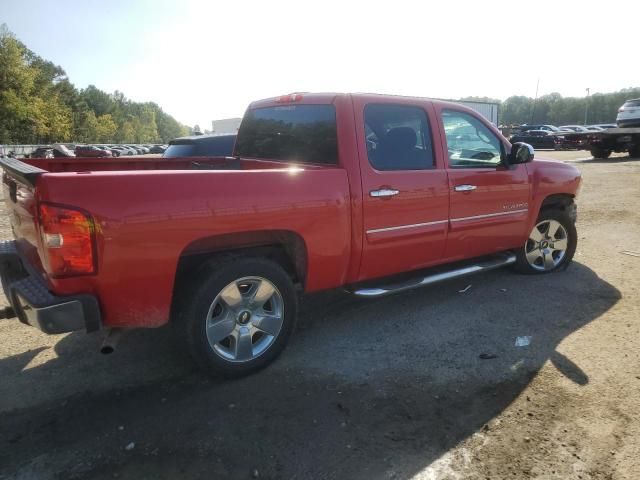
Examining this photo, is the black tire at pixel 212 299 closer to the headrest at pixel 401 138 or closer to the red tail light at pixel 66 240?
the red tail light at pixel 66 240

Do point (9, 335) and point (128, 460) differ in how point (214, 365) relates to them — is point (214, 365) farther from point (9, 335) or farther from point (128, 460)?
point (9, 335)

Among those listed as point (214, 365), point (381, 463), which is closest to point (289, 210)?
point (214, 365)

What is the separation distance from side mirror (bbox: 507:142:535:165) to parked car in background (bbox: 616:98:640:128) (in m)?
20.6

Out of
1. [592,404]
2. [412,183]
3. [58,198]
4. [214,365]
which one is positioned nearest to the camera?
[58,198]

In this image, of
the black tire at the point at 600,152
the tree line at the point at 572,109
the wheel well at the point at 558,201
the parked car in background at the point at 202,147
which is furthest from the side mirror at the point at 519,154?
the tree line at the point at 572,109

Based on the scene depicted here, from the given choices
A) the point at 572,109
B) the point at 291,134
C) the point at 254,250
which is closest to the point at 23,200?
the point at 254,250

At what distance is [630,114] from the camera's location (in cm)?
2105

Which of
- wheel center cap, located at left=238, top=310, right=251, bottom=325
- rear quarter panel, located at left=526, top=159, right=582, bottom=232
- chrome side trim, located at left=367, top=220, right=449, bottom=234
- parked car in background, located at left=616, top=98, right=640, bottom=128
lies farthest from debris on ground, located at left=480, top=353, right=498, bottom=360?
parked car in background, located at left=616, top=98, right=640, bottom=128

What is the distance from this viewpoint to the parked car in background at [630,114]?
20.8 m

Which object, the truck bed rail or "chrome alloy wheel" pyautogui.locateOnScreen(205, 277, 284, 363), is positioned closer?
the truck bed rail

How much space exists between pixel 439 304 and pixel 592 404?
1792mm

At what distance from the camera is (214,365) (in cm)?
307

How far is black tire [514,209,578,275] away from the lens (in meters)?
5.15

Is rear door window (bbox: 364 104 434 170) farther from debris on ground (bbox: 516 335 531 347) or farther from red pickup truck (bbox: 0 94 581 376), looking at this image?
debris on ground (bbox: 516 335 531 347)
